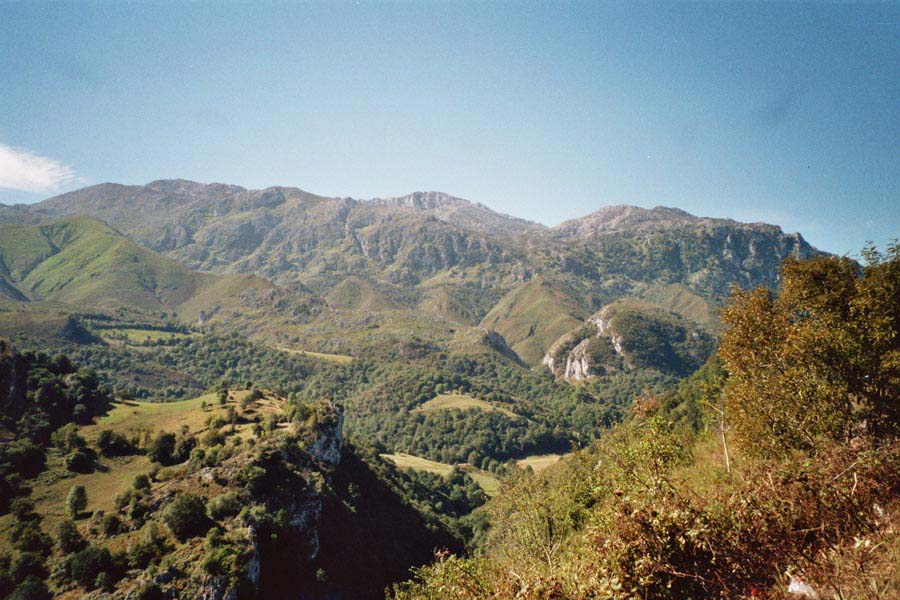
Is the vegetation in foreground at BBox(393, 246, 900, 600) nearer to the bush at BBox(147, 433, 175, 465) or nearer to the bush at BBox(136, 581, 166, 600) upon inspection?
the bush at BBox(136, 581, 166, 600)

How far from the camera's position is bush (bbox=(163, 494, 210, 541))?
2217 inches

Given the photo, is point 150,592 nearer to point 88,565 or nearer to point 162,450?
point 88,565

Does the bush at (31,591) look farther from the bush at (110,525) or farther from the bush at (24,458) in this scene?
the bush at (24,458)

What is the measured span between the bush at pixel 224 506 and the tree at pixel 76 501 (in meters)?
24.0

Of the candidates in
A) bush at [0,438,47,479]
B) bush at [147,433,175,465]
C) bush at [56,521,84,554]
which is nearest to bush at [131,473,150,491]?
bush at [56,521,84,554]

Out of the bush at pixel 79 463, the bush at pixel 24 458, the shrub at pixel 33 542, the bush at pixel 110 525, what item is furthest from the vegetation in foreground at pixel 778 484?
the bush at pixel 24 458

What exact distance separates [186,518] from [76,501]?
23.9 metres

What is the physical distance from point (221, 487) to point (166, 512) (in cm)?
839

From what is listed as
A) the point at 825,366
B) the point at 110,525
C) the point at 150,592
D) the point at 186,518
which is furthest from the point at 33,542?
the point at 825,366

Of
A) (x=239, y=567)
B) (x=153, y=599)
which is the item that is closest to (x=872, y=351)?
(x=239, y=567)

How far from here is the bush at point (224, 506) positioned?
196 feet

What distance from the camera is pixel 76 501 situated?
63.9 meters

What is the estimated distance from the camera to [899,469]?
11.0m

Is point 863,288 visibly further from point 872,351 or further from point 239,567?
point 239,567
